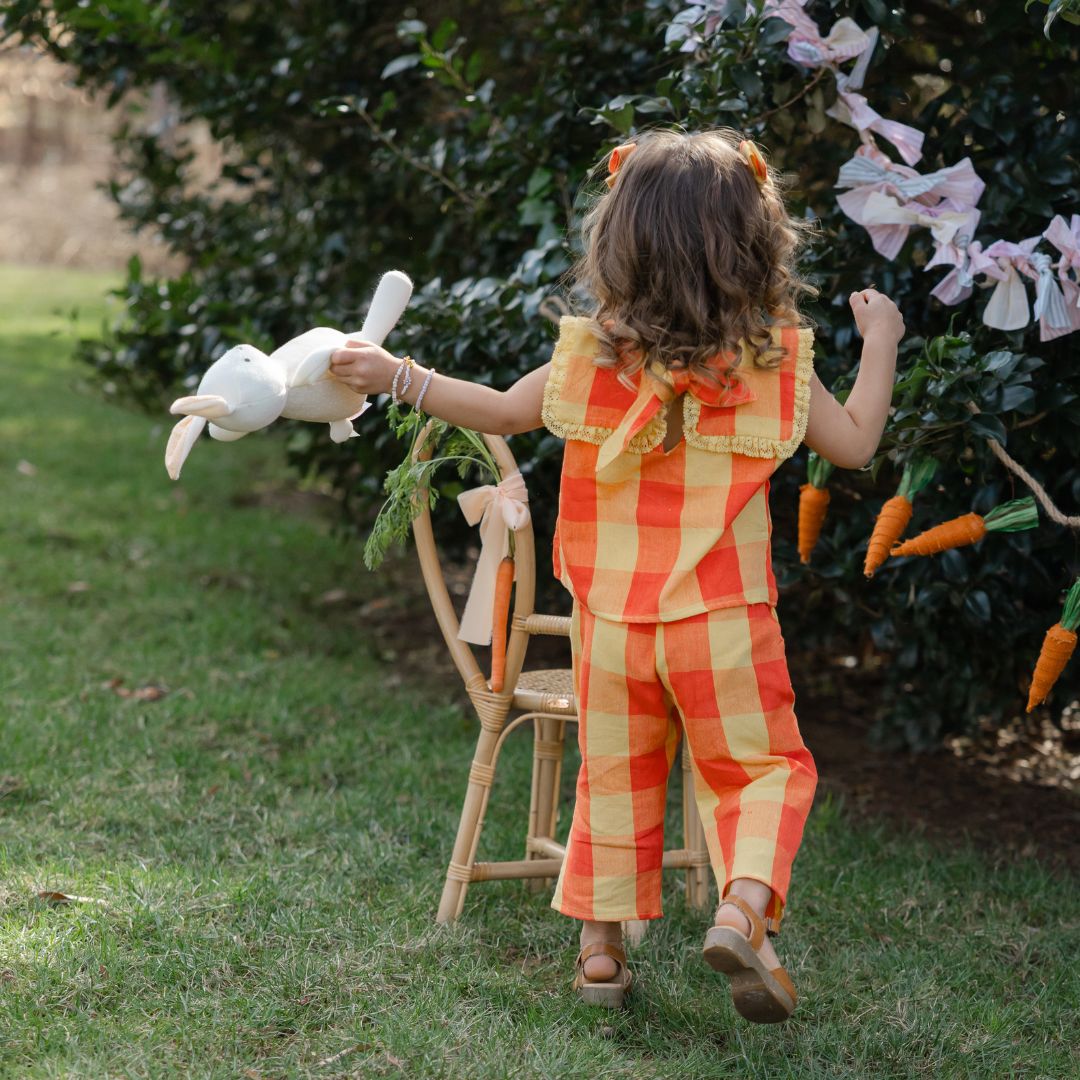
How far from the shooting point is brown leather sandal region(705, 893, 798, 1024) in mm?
1978

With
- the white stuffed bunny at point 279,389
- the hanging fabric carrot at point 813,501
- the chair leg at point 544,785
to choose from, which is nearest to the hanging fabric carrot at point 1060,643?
the hanging fabric carrot at point 813,501

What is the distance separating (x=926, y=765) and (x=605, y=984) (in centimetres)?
193

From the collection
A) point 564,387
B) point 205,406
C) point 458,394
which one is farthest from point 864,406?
point 205,406

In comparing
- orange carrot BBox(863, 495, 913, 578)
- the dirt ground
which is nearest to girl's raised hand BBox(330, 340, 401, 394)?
orange carrot BBox(863, 495, 913, 578)

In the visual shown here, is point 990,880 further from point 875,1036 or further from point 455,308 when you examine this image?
point 455,308

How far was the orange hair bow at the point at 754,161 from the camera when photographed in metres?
2.11

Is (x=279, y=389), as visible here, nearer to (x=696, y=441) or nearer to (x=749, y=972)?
(x=696, y=441)

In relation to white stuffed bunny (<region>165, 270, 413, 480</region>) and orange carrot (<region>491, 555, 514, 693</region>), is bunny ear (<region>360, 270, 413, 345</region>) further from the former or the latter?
orange carrot (<region>491, 555, 514, 693</region>)

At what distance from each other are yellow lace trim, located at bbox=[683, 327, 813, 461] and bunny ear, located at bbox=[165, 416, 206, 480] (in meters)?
0.79

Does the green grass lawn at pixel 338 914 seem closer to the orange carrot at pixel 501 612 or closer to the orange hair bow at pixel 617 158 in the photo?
the orange carrot at pixel 501 612

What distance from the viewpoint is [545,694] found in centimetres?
268

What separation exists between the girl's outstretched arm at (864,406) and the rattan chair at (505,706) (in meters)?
0.67

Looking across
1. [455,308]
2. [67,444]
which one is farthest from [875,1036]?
[67,444]

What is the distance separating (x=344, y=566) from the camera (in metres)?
5.49
